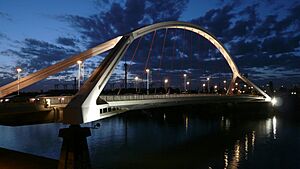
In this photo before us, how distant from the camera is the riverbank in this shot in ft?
66.9

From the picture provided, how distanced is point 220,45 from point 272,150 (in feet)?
82.2

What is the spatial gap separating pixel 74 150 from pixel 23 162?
477 centimetres

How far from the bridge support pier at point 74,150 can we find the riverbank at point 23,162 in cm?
211

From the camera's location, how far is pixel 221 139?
3969cm

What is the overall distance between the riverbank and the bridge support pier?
2113mm

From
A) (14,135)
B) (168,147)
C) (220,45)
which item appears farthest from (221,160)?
(220,45)

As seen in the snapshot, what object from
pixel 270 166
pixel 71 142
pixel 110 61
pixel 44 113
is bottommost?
pixel 270 166

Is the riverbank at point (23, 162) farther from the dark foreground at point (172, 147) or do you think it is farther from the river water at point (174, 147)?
the river water at point (174, 147)

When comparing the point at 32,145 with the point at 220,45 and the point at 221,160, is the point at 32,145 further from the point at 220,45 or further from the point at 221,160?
the point at 220,45

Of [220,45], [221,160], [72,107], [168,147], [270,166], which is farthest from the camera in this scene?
[220,45]

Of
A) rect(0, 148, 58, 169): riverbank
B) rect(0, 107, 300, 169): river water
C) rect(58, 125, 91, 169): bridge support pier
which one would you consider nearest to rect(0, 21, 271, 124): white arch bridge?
rect(58, 125, 91, 169): bridge support pier

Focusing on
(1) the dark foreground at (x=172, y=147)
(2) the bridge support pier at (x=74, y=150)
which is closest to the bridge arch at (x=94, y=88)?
(2) the bridge support pier at (x=74, y=150)

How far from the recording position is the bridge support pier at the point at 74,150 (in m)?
18.8

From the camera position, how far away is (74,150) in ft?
62.6
